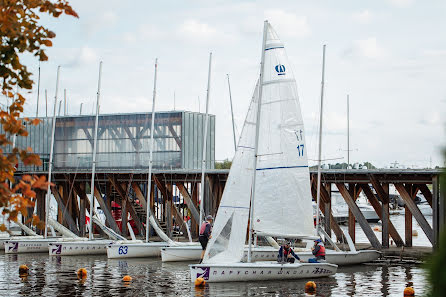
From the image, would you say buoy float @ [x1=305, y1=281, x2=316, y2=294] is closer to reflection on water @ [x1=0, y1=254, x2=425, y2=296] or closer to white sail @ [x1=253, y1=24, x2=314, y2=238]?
reflection on water @ [x1=0, y1=254, x2=425, y2=296]

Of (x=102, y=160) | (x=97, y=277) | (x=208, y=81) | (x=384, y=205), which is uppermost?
(x=208, y=81)

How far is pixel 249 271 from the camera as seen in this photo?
25344mm

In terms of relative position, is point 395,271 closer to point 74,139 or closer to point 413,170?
point 413,170

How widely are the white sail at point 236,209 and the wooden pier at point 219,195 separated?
7.83 m

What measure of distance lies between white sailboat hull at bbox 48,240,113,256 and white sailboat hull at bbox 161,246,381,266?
5979 millimetres

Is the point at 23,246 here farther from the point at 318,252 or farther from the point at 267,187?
the point at 318,252

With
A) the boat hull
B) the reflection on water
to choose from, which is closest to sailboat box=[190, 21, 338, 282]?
the reflection on water

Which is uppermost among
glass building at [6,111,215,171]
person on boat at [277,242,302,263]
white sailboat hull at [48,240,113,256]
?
glass building at [6,111,215,171]

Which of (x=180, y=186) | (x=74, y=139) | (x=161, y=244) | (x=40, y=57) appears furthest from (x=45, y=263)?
(x=40, y=57)

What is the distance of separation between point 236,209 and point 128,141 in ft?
91.2

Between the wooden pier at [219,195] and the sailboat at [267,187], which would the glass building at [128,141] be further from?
the sailboat at [267,187]

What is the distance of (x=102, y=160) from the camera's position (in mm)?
53375

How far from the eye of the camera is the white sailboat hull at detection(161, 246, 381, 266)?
3125 centimetres

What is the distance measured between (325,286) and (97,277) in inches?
392
